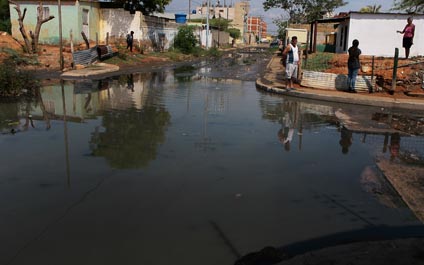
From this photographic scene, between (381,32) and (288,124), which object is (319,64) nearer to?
(381,32)

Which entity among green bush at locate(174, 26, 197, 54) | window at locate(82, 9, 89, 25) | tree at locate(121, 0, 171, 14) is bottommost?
green bush at locate(174, 26, 197, 54)

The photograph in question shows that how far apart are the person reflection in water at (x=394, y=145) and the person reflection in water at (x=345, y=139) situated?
29.0 inches

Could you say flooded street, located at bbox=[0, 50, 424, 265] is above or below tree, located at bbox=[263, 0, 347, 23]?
below

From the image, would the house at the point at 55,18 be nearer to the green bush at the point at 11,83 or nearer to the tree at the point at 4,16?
the tree at the point at 4,16

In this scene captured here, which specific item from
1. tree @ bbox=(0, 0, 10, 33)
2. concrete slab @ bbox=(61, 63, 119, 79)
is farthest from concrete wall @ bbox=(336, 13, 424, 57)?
tree @ bbox=(0, 0, 10, 33)

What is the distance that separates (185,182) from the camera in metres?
5.87

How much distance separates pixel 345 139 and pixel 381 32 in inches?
773

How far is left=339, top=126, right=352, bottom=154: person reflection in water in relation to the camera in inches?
317

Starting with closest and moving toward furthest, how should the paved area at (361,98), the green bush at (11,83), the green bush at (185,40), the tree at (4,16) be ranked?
the green bush at (11,83), the paved area at (361,98), the tree at (4,16), the green bush at (185,40)

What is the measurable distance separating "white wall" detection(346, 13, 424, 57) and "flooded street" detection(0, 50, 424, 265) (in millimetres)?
16278

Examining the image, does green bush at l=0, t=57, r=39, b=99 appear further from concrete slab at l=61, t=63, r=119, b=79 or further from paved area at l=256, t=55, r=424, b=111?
paved area at l=256, t=55, r=424, b=111

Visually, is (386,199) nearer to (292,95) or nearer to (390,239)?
(390,239)

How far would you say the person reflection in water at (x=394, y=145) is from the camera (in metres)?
7.58

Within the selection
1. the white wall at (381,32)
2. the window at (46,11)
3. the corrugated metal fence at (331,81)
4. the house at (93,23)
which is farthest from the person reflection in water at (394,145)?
the window at (46,11)
